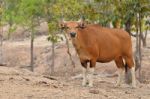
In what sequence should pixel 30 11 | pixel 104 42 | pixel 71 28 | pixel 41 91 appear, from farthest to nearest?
pixel 30 11 < pixel 104 42 < pixel 71 28 < pixel 41 91

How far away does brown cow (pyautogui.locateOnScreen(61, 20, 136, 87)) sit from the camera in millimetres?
15688

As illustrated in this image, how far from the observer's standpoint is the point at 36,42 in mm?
47750

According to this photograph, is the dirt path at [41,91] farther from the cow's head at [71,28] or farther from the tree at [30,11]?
the tree at [30,11]

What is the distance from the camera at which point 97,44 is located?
1642cm

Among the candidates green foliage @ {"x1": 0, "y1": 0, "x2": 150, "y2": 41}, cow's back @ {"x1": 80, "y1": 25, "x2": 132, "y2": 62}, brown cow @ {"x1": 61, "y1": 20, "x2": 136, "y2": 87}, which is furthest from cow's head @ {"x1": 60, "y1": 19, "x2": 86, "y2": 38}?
green foliage @ {"x1": 0, "y1": 0, "x2": 150, "y2": 41}

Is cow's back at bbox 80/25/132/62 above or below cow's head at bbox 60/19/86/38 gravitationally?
below

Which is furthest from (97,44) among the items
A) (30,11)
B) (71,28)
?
(30,11)

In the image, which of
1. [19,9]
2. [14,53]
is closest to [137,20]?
[19,9]

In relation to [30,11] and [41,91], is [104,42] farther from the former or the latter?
[30,11]

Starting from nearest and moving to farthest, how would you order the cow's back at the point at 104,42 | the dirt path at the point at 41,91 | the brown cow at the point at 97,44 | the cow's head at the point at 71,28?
1. the dirt path at the point at 41,91
2. the cow's head at the point at 71,28
3. the brown cow at the point at 97,44
4. the cow's back at the point at 104,42

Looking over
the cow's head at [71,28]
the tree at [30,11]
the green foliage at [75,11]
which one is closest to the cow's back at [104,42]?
the cow's head at [71,28]

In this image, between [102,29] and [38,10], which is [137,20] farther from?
[38,10]

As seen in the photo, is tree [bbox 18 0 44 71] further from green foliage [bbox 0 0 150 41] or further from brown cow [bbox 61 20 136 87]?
brown cow [bbox 61 20 136 87]

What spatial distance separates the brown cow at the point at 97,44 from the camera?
51.5 ft
